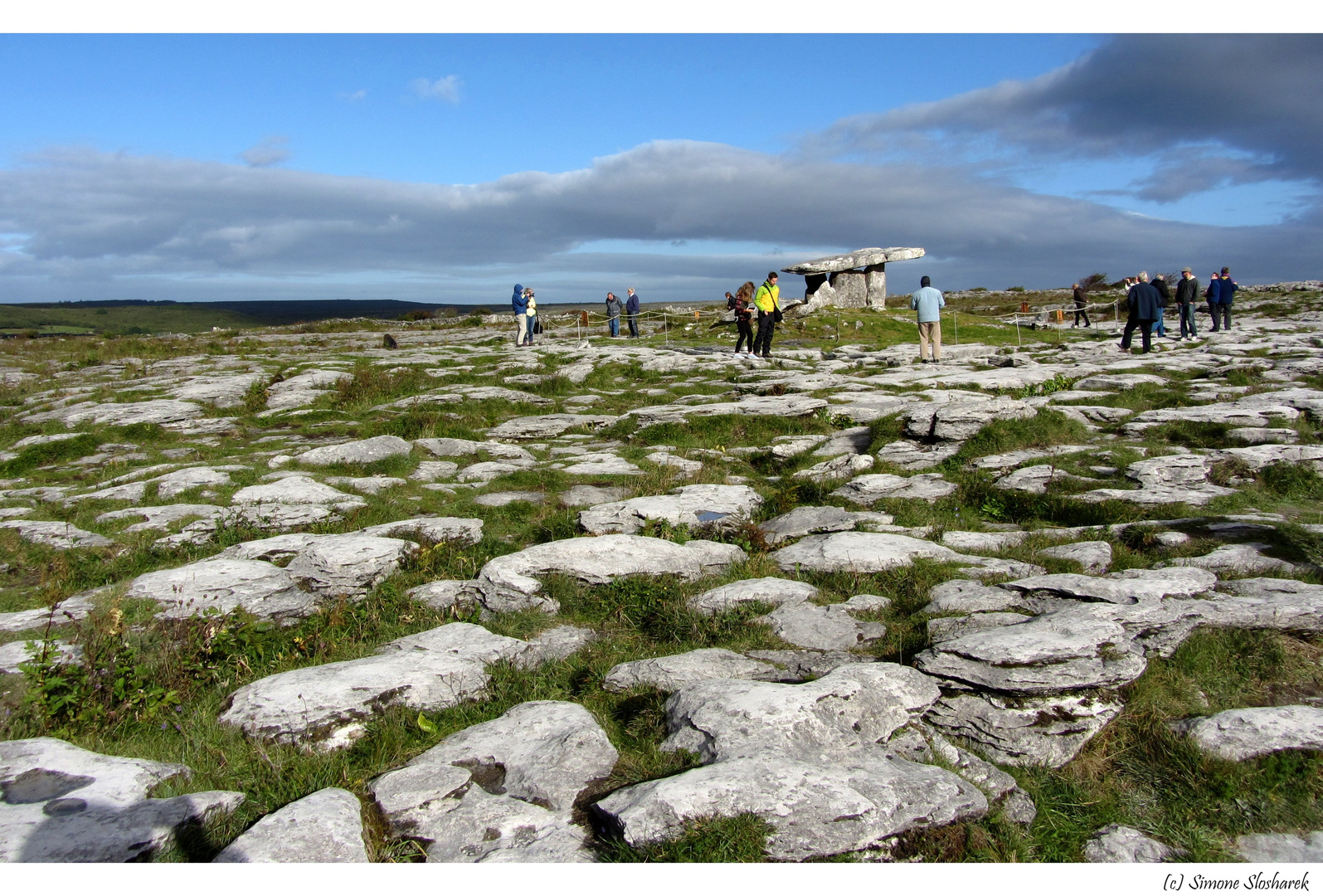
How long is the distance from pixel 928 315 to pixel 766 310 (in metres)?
4.39

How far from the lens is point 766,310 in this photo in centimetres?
2281

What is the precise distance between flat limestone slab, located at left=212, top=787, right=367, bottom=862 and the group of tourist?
76.7ft

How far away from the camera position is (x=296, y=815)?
409 cm

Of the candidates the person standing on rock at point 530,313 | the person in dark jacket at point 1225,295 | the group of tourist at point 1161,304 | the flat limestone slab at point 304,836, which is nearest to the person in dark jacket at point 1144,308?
the group of tourist at point 1161,304

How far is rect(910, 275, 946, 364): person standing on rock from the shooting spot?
21.3m

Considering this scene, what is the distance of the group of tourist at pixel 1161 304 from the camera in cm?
2159

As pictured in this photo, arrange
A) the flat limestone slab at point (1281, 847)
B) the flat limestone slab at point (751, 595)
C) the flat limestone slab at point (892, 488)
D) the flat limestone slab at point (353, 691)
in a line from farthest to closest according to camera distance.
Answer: the flat limestone slab at point (892, 488), the flat limestone slab at point (751, 595), the flat limestone slab at point (353, 691), the flat limestone slab at point (1281, 847)

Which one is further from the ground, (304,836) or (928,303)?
(928,303)

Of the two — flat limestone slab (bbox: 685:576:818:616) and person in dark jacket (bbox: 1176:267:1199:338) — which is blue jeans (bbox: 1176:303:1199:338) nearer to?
person in dark jacket (bbox: 1176:267:1199:338)

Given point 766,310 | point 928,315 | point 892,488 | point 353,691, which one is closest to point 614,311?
point 766,310

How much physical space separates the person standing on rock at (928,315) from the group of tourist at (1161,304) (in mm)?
5217

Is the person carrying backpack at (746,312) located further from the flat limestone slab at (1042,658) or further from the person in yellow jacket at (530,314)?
the flat limestone slab at (1042,658)

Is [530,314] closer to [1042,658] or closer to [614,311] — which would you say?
[614,311]

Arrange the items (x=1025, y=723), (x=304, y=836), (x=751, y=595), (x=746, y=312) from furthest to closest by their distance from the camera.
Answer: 1. (x=746, y=312)
2. (x=751, y=595)
3. (x=1025, y=723)
4. (x=304, y=836)
